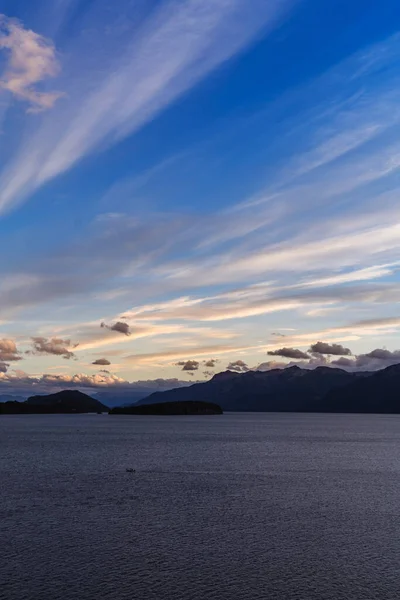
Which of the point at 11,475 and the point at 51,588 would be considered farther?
the point at 11,475

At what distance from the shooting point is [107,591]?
3806cm

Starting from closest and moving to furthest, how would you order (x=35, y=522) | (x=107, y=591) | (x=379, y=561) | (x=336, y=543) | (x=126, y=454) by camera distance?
(x=107, y=591) → (x=379, y=561) → (x=336, y=543) → (x=35, y=522) → (x=126, y=454)

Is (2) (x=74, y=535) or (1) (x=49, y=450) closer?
(2) (x=74, y=535)

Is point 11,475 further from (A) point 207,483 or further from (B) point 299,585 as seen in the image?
(B) point 299,585

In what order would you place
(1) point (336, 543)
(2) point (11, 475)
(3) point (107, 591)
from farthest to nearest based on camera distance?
(2) point (11, 475) < (1) point (336, 543) < (3) point (107, 591)

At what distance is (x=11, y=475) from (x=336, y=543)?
63304 mm

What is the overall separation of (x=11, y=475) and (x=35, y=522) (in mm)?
41637

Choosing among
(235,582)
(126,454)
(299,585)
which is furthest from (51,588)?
(126,454)

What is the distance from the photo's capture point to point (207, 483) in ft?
293

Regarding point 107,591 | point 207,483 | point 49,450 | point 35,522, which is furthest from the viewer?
point 49,450

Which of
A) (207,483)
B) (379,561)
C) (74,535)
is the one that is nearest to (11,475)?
(207,483)

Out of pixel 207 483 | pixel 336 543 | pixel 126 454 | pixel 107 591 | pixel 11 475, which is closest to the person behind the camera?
pixel 107 591

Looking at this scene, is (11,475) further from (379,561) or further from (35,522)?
(379,561)

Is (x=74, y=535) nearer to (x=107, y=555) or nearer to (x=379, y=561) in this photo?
(x=107, y=555)
